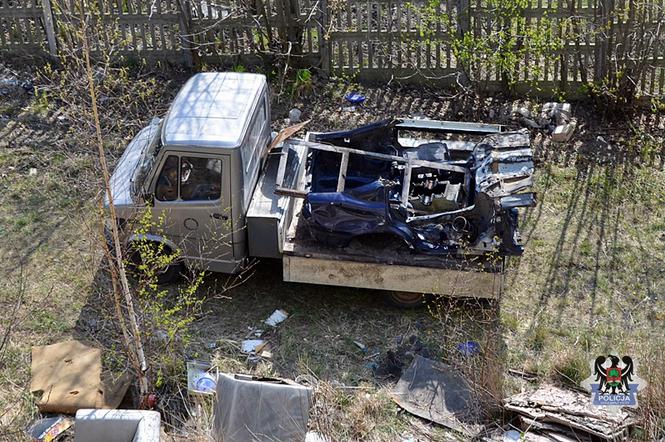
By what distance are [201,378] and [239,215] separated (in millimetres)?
1651

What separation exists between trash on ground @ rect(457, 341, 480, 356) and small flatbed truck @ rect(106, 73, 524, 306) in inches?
18.6

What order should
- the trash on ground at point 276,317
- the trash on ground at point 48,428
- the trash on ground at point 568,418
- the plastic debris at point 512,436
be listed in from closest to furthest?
the trash on ground at point 568,418 → the plastic debris at point 512,436 → the trash on ground at point 48,428 → the trash on ground at point 276,317

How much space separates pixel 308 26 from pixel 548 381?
6.62m

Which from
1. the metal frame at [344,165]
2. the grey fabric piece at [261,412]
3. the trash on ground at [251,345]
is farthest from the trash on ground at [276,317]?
the grey fabric piece at [261,412]

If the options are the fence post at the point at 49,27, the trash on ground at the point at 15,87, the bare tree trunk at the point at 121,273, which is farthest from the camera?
the fence post at the point at 49,27

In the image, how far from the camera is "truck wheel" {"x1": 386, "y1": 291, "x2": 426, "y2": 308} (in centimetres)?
817

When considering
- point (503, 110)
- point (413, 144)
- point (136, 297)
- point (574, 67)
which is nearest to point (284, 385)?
point (136, 297)

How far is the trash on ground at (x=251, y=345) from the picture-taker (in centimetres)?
777

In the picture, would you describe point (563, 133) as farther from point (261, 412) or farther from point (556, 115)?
point (261, 412)

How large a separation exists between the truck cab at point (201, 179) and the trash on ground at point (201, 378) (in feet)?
3.72

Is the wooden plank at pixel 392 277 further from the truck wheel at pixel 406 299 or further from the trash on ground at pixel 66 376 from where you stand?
the trash on ground at pixel 66 376

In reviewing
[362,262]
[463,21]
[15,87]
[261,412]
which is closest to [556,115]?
[463,21]

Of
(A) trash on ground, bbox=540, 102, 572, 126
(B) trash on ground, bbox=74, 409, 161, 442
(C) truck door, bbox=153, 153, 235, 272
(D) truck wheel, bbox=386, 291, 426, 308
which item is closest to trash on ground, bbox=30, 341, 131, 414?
(B) trash on ground, bbox=74, 409, 161, 442

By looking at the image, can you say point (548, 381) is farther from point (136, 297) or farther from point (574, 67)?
point (574, 67)
